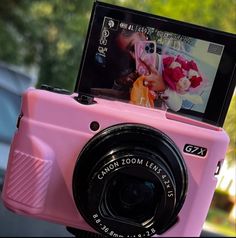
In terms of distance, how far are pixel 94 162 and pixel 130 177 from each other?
0.04 metres

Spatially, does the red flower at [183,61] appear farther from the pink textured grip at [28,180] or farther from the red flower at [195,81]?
the pink textured grip at [28,180]

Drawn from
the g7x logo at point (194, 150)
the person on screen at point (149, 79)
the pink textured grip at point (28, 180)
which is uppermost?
the person on screen at point (149, 79)

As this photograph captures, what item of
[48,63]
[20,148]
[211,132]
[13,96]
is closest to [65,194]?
[20,148]

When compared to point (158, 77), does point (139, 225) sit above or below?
below

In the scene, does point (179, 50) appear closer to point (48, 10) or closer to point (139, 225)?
point (139, 225)

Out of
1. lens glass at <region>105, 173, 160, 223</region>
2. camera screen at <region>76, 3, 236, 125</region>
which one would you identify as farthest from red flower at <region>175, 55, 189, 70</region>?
lens glass at <region>105, 173, 160, 223</region>

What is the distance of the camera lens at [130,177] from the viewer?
521 mm

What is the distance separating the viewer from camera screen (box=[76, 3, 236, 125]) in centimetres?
54

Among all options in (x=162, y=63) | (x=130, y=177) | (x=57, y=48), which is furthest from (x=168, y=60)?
(x=57, y=48)

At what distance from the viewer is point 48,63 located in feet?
3.54

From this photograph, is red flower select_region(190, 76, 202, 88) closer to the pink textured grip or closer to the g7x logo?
the g7x logo

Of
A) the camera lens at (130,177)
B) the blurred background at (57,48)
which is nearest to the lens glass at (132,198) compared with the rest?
the camera lens at (130,177)

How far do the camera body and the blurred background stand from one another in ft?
0.25

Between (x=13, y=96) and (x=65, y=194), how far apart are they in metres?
0.45
